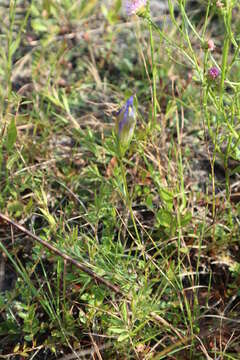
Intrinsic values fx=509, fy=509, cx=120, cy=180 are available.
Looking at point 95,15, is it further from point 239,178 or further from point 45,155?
point 239,178

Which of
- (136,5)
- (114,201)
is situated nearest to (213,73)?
(136,5)

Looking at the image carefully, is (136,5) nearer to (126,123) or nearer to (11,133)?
(126,123)

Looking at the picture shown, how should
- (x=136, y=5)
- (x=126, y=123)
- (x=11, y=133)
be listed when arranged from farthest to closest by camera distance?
1. (x=11, y=133)
2. (x=136, y=5)
3. (x=126, y=123)

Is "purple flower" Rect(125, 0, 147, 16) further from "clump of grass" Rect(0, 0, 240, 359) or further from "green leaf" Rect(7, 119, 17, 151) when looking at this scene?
"green leaf" Rect(7, 119, 17, 151)

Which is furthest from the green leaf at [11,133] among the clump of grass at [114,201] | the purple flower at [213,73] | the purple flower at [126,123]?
the purple flower at [213,73]

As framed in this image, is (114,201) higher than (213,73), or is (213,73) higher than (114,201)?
(213,73)

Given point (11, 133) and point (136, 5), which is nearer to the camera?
point (136, 5)

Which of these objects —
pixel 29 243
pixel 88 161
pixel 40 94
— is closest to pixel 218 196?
pixel 88 161

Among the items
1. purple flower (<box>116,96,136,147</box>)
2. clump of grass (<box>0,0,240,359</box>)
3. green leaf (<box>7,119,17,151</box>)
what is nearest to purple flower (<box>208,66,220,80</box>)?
clump of grass (<box>0,0,240,359</box>)
